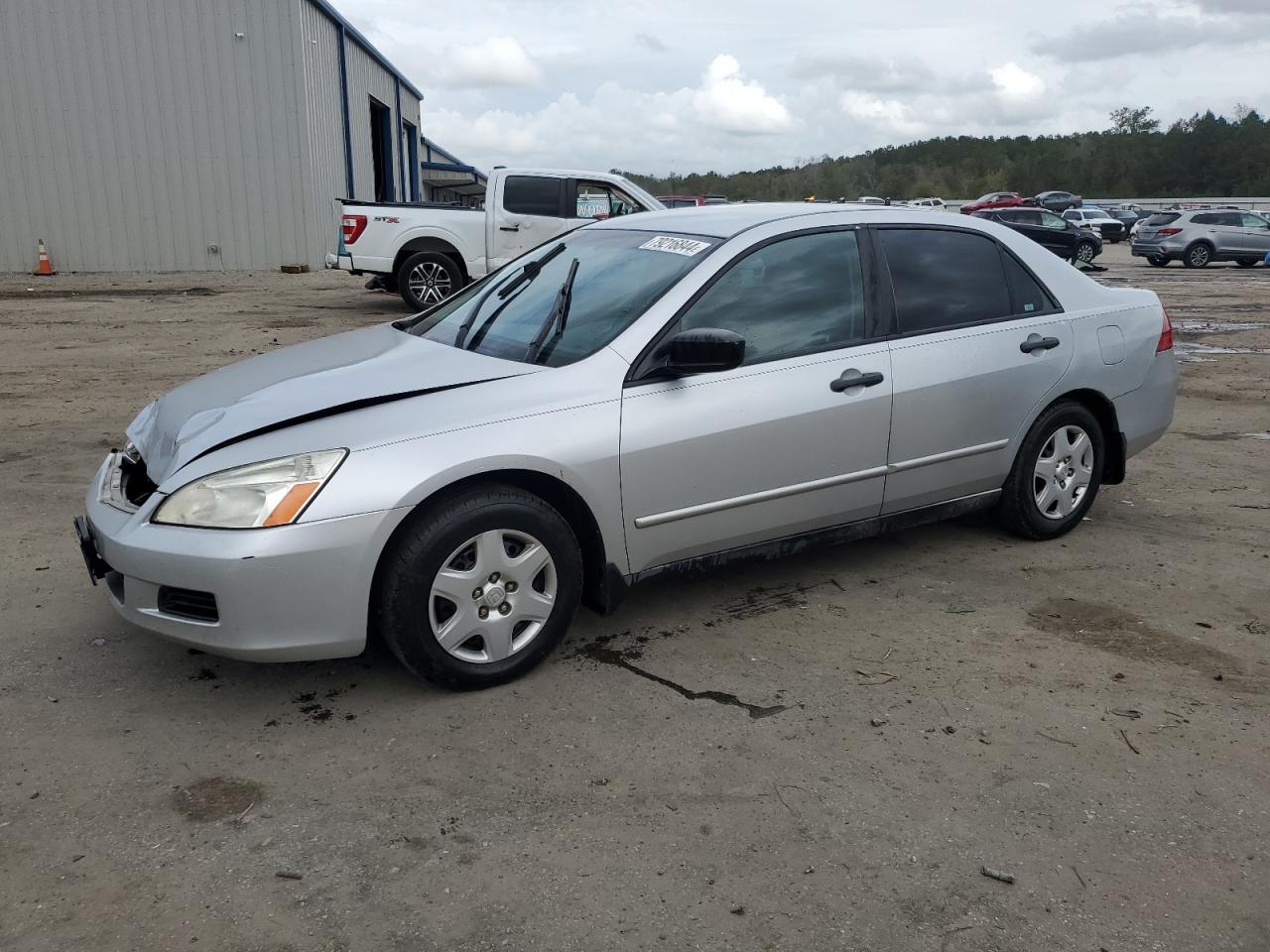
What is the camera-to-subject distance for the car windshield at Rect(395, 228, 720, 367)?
157 inches

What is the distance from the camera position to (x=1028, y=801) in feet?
9.77

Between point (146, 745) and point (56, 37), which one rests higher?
point (56, 37)

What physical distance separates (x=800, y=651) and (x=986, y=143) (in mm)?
123361

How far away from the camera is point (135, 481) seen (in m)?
3.74

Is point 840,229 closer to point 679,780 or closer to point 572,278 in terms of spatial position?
point 572,278

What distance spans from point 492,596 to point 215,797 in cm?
100

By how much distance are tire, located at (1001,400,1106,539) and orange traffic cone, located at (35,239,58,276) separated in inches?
878

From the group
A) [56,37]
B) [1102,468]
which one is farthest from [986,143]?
[1102,468]

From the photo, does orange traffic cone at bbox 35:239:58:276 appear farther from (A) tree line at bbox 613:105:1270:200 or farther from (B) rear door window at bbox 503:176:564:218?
(A) tree line at bbox 613:105:1270:200

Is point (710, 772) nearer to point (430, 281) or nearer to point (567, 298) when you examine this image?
point (567, 298)

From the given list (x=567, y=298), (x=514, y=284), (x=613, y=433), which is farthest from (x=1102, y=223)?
(x=613, y=433)

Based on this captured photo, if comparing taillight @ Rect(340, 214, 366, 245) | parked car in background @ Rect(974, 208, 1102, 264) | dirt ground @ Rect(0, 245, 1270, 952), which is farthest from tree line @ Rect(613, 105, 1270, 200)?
dirt ground @ Rect(0, 245, 1270, 952)

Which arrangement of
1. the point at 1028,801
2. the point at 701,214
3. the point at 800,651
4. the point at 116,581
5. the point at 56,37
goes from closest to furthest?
1. the point at 1028,801
2. the point at 116,581
3. the point at 800,651
4. the point at 701,214
5. the point at 56,37

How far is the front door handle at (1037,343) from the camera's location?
15.6ft
